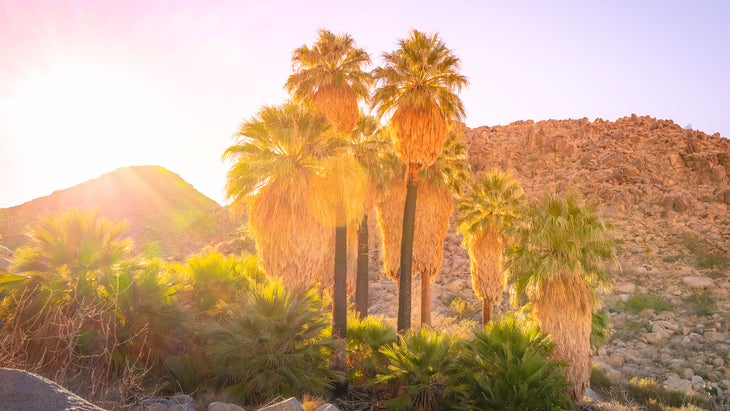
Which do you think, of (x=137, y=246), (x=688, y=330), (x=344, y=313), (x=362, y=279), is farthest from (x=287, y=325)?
(x=137, y=246)

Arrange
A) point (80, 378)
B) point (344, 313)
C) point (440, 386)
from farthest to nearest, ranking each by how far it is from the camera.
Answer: point (344, 313) < point (440, 386) < point (80, 378)

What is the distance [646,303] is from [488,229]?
60.1 ft

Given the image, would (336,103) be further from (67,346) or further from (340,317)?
(67,346)

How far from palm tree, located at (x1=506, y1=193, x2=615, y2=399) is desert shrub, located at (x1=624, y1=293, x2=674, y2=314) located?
21020mm

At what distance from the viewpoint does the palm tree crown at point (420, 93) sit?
19.9m

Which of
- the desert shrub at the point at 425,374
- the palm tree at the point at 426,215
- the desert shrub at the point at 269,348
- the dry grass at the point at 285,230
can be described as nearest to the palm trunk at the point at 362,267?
the palm tree at the point at 426,215

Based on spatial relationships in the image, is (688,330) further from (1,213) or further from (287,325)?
(1,213)

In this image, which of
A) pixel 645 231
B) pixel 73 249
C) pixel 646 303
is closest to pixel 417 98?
pixel 73 249

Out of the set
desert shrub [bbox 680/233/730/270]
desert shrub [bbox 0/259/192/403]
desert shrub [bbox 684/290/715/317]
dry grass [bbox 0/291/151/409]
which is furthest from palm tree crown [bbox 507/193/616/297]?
desert shrub [bbox 680/233/730/270]

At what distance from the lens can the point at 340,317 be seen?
18.3 m

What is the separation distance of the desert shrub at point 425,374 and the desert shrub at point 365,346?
2.59 m

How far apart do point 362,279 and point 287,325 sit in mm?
10336

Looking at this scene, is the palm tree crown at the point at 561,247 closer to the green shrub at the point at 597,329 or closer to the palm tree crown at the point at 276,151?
the green shrub at the point at 597,329

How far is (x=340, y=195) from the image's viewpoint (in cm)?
1880
